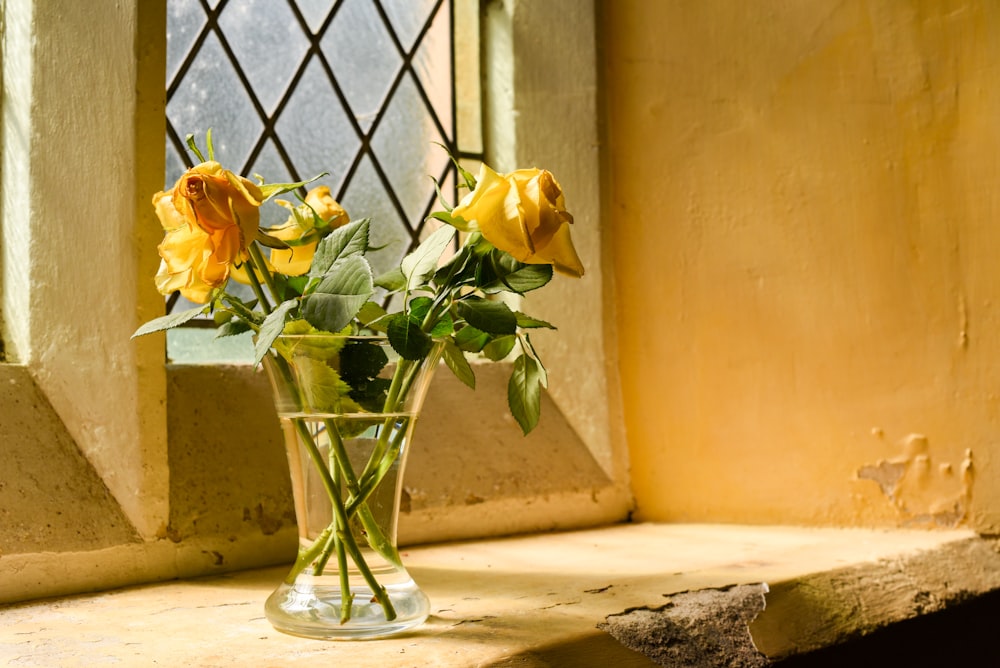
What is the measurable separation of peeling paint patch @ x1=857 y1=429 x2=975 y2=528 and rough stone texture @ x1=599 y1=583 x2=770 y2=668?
39cm

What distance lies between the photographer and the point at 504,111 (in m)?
1.32

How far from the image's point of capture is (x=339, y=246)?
0.66 metres

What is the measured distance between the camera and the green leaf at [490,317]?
0.65 metres

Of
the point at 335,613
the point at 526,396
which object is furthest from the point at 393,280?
the point at 335,613

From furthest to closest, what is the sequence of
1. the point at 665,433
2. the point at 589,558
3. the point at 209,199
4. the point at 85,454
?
the point at 665,433 → the point at 589,558 → the point at 85,454 → the point at 209,199

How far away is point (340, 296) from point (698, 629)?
0.43m

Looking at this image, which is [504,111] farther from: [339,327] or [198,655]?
[198,655]

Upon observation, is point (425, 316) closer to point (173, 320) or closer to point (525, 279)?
point (525, 279)

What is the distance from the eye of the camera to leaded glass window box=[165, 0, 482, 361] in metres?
1.09

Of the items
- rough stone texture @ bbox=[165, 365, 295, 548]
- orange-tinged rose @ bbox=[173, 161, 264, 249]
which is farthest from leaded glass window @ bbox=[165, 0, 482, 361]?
orange-tinged rose @ bbox=[173, 161, 264, 249]

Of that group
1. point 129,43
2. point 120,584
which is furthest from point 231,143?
point 120,584

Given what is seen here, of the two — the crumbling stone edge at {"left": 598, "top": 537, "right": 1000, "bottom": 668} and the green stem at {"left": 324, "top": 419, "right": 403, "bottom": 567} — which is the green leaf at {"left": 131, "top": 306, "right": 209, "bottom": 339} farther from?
the crumbling stone edge at {"left": 598, "top": 537, "right": 1000, "bottom": 668}

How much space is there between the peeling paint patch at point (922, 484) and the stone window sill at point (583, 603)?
0.03 meters

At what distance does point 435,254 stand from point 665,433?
72 centimetres
